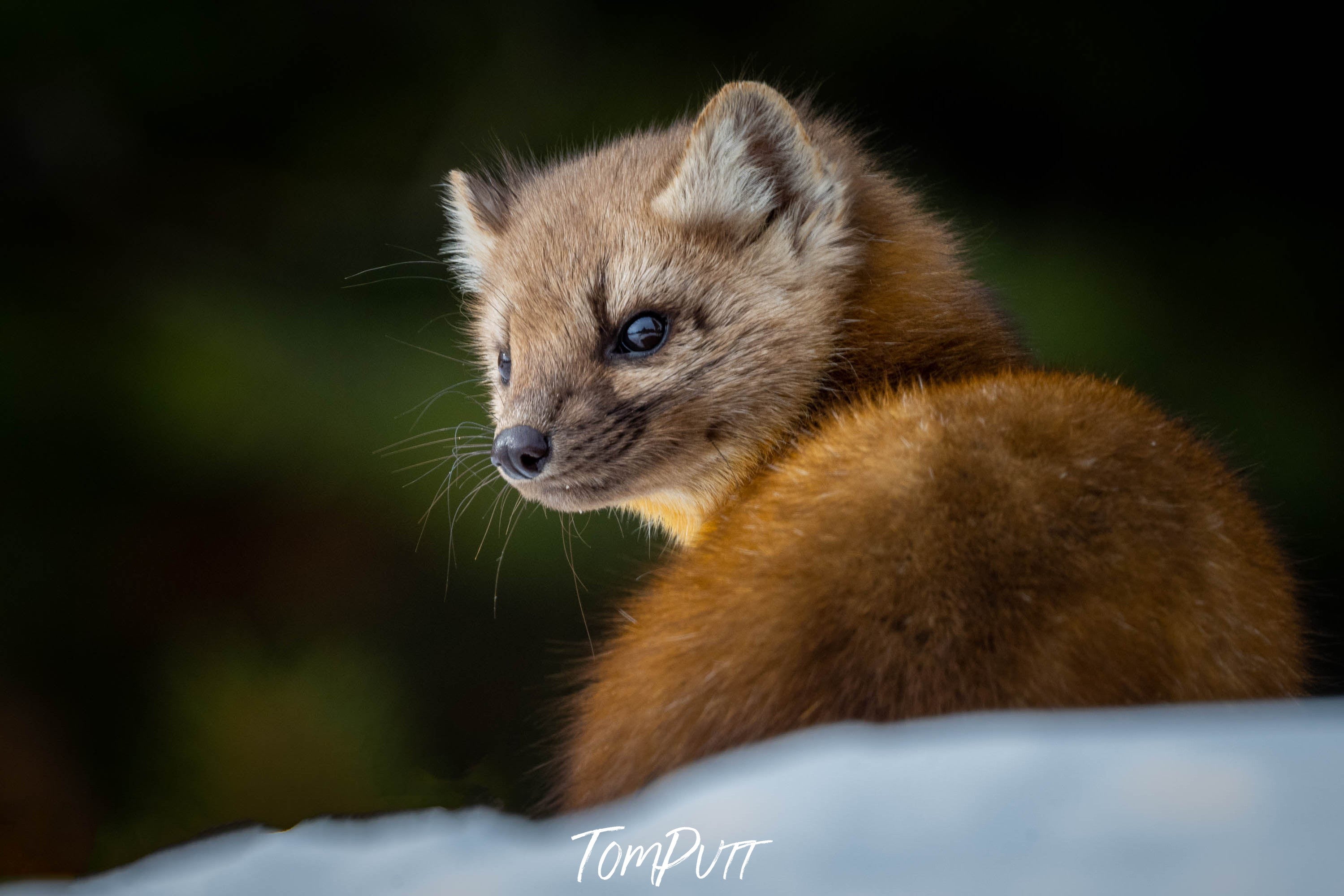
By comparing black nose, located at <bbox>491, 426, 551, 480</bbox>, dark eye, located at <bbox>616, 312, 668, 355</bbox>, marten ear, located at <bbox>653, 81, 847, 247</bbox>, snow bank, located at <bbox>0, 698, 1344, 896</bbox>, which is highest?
marten ear, located at <bbox>653, 81, 847, 247</bbox>

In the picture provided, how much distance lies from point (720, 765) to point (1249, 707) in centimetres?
23

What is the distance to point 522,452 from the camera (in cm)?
77

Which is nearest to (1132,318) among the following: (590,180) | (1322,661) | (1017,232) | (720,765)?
(1017,232)

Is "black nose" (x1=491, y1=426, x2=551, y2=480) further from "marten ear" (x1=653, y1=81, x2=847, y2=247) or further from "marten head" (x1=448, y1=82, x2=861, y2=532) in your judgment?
"marten ear" (x1=653, y1=81, x2=847, y2=247)

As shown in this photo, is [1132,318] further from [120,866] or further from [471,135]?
[120,866]

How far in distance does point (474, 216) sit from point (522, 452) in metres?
0.35

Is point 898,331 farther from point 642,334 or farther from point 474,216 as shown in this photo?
point 474,216

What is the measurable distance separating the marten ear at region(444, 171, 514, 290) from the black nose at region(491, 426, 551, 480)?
0.93 feet

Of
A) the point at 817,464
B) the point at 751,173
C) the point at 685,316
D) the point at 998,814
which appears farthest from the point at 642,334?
the point at 998,814

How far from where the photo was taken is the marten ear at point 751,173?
0.81 meters

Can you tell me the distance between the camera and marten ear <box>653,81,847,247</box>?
81cm

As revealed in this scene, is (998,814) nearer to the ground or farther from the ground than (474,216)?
nearer to the ground

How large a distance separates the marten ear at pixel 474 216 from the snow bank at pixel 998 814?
26.2 inches

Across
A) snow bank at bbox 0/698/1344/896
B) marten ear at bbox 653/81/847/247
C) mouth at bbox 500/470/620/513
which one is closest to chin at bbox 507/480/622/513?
mouth at bbox 500/470/620/513
